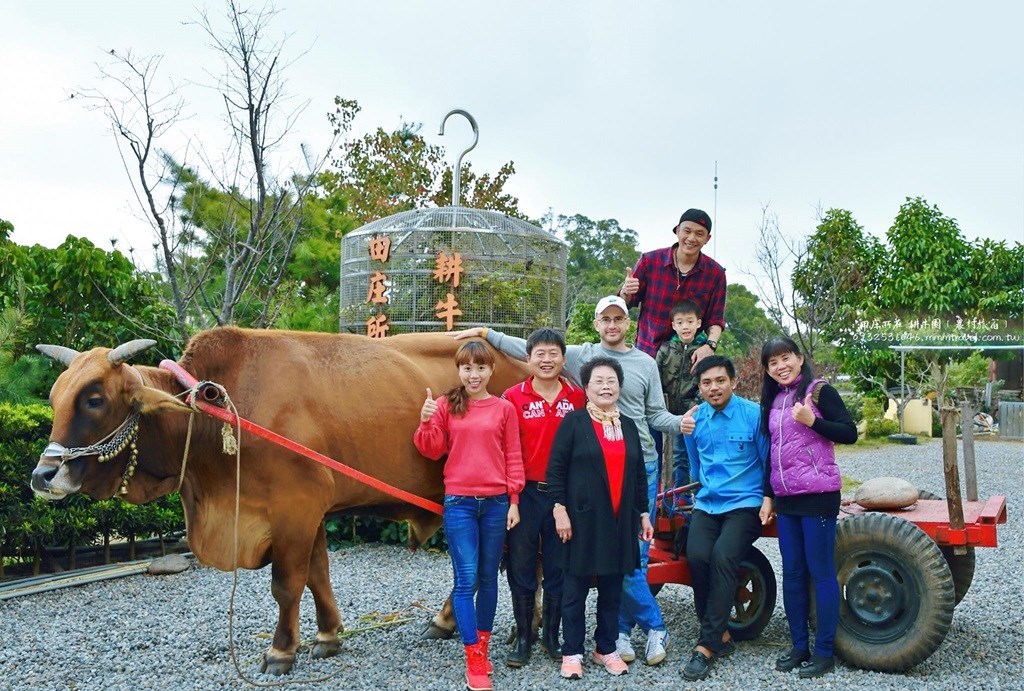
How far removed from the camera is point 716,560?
4.63 metres

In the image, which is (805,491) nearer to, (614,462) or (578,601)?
(614,462)

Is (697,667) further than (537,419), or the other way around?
(537,419)

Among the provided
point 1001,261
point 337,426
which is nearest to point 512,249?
point 337,426

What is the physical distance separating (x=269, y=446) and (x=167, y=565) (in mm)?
3152

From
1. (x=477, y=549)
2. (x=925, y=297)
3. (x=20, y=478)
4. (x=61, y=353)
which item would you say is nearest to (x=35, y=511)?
(x=20, y=478)

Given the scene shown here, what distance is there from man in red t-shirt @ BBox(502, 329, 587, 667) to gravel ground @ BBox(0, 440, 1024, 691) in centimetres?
23

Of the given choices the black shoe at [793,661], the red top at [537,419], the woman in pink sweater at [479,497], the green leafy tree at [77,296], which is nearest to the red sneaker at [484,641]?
the woman in pink sweater at [479,497]

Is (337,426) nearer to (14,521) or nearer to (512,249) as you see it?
(14,521)

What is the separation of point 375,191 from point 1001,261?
17.3 m

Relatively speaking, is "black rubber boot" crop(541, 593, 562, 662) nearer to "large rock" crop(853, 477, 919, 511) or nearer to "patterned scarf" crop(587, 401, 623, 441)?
"patterned scarf" crop(587, 401, 623, 441)

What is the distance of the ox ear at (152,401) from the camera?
4508 millimetres

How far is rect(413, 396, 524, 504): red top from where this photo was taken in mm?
4512

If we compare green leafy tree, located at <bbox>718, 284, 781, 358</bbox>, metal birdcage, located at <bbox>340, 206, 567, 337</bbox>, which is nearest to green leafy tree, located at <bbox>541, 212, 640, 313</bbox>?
green leafy tree, located at <bbox>718, 284, 781, 358</bbox>

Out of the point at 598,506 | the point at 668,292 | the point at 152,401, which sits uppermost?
the point at 668,292
